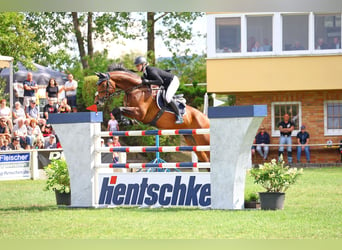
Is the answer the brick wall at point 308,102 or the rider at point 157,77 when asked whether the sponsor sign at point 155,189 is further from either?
the brick wall at point 308,102

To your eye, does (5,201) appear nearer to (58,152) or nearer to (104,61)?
(58,152)

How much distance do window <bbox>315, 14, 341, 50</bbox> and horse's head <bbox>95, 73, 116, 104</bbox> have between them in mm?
12948

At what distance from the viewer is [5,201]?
1330cm

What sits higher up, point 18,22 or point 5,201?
point 18,22

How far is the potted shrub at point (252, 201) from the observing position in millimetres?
11539

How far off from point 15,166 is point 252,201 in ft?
27.1

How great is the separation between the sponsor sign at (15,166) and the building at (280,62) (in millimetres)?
8815

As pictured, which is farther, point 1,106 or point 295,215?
point 1,106

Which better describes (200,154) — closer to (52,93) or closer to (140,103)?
(140,103)

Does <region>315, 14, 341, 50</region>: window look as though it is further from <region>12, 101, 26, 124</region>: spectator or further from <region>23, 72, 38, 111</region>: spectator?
<region>12, 101, 26, 124</region>: spectator

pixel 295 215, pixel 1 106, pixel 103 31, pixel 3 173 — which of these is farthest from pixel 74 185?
pixel 103 31

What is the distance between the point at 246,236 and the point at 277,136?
17345mm

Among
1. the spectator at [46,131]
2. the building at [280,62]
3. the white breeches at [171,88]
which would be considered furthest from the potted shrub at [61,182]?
the building at [280,62]

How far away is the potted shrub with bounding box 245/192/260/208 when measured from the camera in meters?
11.5
